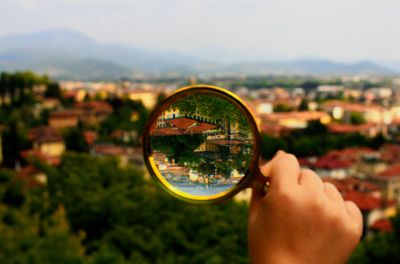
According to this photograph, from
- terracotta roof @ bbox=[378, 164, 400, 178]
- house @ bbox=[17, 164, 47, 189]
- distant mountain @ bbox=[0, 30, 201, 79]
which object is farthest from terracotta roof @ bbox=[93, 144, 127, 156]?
distant mountain @ bbox=[0, 30, 201, 79]

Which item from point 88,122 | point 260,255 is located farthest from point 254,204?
point 88,122

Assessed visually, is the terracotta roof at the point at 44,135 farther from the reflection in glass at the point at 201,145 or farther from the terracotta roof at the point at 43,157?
the reflection in glass at the point at 201,145

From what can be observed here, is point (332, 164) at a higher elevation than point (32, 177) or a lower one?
lower

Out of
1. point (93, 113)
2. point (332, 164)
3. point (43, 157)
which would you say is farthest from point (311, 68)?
point (43, 157)

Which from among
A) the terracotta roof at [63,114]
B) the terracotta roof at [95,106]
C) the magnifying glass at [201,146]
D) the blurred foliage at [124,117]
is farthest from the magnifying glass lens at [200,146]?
the terracotta roof at [95,106]

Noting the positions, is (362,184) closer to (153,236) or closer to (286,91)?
(153,236)

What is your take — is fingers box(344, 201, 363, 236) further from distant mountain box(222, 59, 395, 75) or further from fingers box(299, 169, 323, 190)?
distant mountain box(222, 59, 395, 75)

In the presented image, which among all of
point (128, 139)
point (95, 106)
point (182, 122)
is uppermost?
point (182, 122)

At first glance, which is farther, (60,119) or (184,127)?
(60,119)

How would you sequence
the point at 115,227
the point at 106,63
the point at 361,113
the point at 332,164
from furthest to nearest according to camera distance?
1. the point at 106,63
2. the point at 361,113
3. the point at 332,164
4. the point at 115,227

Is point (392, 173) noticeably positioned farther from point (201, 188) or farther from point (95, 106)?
point (95, 106)
